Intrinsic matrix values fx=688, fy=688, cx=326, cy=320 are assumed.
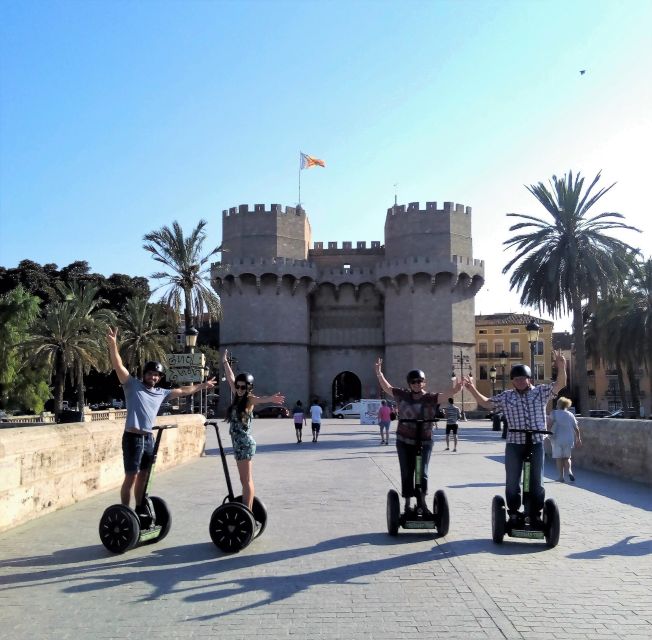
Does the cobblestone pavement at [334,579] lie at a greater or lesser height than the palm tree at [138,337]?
lesser

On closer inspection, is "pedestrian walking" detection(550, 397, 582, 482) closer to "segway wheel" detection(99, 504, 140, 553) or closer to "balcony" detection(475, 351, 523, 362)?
"segway wheel" detection(99, 504, 140, 553)

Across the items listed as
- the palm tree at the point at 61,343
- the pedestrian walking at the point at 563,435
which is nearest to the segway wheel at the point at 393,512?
the pedestrian walking at the point at 563,435

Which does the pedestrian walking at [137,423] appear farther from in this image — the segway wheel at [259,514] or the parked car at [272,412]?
the parked car at [272,412]

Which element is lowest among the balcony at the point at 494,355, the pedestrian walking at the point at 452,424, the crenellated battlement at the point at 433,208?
the pedestrian walking at the point at 452,424

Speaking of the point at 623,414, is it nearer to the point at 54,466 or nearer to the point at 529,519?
the point at 529,519

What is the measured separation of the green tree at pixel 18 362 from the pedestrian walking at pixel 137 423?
93.9 ft

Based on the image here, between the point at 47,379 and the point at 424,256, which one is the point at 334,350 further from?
the point at 47,379

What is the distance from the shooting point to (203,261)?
32531 millimetres

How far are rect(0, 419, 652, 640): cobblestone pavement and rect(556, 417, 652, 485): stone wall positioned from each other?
100 inches

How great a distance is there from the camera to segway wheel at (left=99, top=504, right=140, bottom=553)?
5871 millimetres

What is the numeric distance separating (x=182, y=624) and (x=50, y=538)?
3057 mm

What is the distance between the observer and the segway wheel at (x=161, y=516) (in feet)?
21.0

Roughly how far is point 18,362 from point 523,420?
105ft

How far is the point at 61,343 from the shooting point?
107 ft
